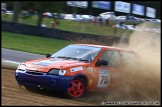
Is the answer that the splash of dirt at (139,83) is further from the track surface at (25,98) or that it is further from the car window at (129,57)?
the track surface at (25,98)

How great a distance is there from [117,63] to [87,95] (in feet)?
3.87

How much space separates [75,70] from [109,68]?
48.4 inches

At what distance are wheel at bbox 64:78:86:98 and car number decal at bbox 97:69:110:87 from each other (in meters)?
0.61

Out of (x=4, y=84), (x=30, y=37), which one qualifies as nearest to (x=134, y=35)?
(x=4, y=84)

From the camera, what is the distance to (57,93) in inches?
363

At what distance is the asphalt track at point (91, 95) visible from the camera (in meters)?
7.42

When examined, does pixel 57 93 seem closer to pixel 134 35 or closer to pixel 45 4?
pixel 134 35

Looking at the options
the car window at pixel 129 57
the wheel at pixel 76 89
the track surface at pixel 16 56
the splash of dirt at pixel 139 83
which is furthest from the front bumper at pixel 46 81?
the track surface at pixel 16 56

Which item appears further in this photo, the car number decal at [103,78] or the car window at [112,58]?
the car window at [112,58]

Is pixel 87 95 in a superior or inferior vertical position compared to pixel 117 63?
inferior

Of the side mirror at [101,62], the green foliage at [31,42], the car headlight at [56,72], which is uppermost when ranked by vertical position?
the side mirror at [101,62]

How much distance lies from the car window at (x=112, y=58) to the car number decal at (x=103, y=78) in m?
0.33

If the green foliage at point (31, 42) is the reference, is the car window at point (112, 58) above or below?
above

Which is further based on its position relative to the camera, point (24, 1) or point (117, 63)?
point (24, 1)
